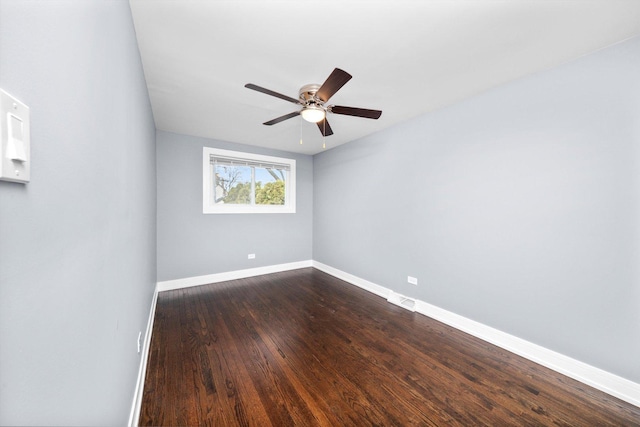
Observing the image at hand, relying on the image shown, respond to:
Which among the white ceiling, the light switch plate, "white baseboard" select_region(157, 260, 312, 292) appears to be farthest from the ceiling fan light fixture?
"white baseboard" select_region(157, 260, 312, 292)

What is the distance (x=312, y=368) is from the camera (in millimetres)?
1976

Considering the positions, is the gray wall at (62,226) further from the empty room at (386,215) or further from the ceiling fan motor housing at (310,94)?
the ceiling fan motor housing at (310,94)

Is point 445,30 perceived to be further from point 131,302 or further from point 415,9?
point 131,302

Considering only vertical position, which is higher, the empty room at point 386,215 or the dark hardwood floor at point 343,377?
the empty room at point 386,215

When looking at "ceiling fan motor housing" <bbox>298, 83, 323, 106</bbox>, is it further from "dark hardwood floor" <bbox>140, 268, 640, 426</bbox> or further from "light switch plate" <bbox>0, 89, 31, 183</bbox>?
"dark hardwood floor" <bbox>140, 268, 640, 426</bbox>

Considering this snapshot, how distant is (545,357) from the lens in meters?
2.06

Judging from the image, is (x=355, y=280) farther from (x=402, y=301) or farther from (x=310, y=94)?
(x=310, y=94)

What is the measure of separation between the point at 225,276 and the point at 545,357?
423 centimetres

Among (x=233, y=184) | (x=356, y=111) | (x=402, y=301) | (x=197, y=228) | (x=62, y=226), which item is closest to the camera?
(x=62, y=226)

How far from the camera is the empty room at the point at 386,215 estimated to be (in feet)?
1.72

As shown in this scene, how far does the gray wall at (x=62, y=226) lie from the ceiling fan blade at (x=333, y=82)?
120cm

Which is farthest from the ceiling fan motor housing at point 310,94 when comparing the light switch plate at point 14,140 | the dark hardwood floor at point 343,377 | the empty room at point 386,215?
the dark hardwood floor at point 343,377

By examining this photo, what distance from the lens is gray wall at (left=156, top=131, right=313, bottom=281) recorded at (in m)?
3.67

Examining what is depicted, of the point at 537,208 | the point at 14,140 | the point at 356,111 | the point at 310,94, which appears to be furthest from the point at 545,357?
the point at 14,140
